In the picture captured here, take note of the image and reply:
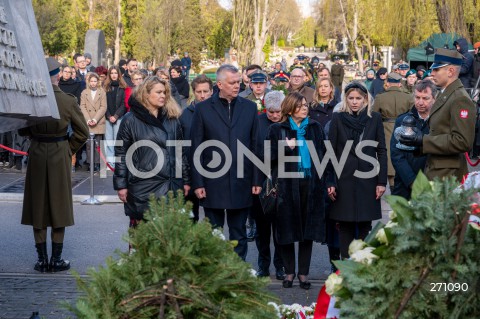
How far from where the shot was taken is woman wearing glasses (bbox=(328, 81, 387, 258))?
7.98 m

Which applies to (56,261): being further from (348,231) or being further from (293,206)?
(348,231)

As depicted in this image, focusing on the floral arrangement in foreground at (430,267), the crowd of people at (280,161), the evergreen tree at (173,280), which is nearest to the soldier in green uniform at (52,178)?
the crowd of people at (280,161)

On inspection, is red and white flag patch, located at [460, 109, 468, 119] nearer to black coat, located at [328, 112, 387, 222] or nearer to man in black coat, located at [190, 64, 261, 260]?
black coat, located at [328, 112, 387, 222]

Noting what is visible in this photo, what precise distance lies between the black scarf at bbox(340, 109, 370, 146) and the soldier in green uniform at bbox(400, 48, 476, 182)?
2.74ft

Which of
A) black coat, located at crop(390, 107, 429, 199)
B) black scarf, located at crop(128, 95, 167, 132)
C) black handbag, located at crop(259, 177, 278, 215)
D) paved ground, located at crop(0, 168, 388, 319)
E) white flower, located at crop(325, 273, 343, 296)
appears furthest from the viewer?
black handbag, located at crop(259, 177, 278, 215)

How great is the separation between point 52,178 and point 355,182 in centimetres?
293

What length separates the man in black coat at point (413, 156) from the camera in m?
7.83

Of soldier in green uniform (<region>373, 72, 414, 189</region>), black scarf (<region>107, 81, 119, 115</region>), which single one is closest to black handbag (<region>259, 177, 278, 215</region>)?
soldier in green uniform (<region>373, 72, 414, 189</region>)

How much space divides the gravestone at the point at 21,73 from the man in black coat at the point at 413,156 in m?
3.13

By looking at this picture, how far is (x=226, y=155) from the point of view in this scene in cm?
796

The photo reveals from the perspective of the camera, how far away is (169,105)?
770 centimetres

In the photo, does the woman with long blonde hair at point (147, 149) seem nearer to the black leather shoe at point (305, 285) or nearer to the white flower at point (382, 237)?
the black leather shoe at point (305, 285)

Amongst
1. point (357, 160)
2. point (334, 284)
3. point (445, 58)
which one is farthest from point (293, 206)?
point (334, 284)

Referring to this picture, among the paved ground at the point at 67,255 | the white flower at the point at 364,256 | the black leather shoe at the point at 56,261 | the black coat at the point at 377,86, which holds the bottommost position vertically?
the paved ground at the point at 67,255
